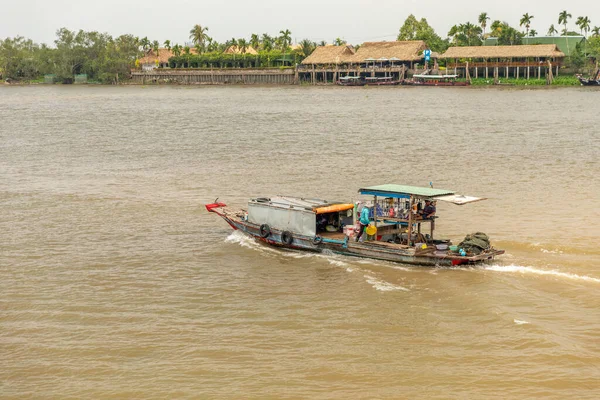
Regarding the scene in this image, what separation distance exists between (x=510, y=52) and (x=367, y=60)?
20.3 metres

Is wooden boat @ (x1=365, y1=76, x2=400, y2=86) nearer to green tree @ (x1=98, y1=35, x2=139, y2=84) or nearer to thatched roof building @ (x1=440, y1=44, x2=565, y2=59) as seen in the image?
thatched roof building @ (x1=440, y1=44, x2=565, y2=59)

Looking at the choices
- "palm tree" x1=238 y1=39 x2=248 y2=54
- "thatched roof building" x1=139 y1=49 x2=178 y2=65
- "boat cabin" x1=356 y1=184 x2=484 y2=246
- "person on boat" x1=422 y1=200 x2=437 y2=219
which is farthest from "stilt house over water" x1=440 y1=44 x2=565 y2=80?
"person on boat" x1=422 y1=200 x2=437 y2=219

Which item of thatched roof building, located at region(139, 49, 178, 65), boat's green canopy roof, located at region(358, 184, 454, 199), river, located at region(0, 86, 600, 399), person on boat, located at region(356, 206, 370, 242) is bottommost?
river, located at region(0, 86, 600, 399)

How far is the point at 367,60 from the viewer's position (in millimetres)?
111312

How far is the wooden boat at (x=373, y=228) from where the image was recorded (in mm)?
19750

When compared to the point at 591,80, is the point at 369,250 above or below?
below

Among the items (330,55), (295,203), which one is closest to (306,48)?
(330,55)

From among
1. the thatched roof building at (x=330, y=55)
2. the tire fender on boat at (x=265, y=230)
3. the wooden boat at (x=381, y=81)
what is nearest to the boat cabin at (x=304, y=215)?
the tire fender on boat at (x=265, y=230)

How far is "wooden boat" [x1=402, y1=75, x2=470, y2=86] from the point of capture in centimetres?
10519

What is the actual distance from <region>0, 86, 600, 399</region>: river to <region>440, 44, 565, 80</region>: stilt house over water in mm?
64002

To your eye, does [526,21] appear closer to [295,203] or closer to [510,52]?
[510,52]

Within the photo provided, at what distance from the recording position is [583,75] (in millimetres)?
106750

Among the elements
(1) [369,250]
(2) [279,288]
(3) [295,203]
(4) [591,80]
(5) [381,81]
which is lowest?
(2) [279,288]

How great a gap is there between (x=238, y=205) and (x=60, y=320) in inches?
464
